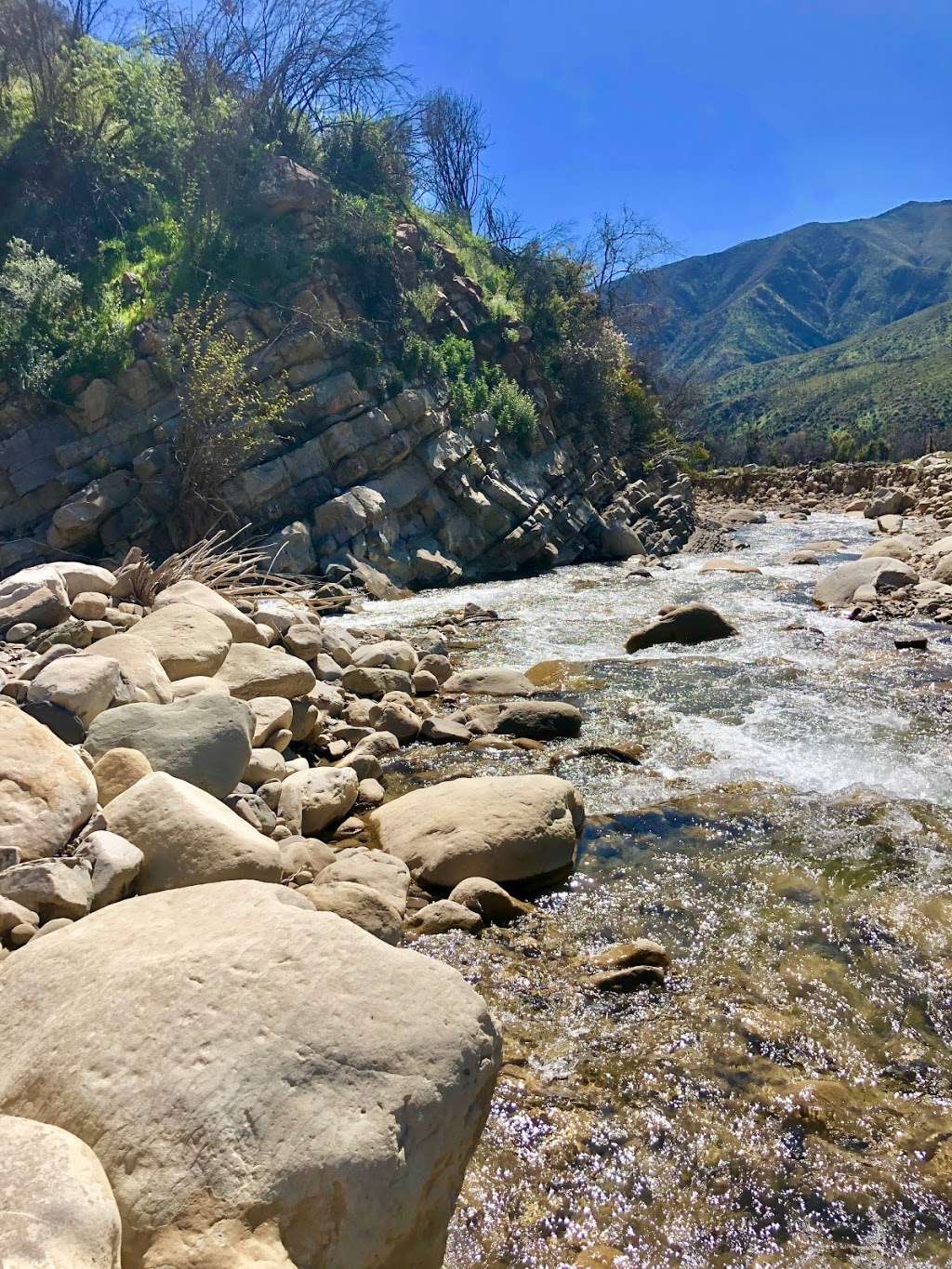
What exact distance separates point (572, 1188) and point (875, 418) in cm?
7231

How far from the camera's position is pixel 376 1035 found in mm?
2426

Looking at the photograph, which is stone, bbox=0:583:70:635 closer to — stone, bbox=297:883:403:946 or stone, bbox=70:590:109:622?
stone, bbox=70:590:109:622

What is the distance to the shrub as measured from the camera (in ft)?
48.6

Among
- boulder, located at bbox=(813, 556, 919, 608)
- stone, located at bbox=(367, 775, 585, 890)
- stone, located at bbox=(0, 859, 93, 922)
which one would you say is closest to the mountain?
boulder, located at bbox=(813, 556, 919, 608)

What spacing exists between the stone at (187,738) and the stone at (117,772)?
200mm

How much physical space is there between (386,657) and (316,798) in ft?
12.0

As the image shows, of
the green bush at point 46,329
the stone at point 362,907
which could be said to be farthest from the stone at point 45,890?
the green bush at point 46,329

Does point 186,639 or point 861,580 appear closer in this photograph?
point 186,639

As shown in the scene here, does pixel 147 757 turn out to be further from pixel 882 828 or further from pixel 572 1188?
pixel 882 828

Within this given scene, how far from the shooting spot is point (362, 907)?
4.05 metres

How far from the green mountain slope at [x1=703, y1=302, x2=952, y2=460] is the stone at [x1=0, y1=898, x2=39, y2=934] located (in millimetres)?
52354

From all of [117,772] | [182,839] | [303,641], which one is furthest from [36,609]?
[182,839]

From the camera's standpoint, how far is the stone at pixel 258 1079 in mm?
2037

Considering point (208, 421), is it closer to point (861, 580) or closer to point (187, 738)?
point (187, 738)
